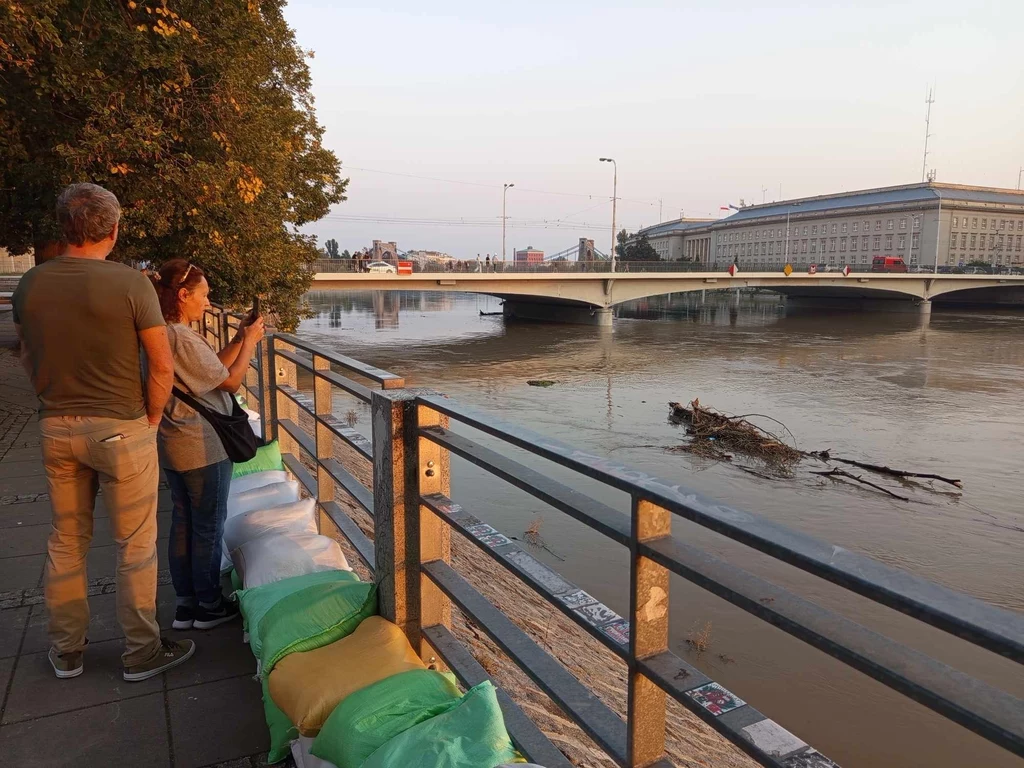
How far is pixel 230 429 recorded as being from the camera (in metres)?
3.40

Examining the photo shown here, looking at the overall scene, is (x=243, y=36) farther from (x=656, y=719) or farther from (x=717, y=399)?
(x=717, y=399)

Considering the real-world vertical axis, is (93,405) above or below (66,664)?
above

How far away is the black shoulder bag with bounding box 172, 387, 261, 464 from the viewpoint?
10.8 feet

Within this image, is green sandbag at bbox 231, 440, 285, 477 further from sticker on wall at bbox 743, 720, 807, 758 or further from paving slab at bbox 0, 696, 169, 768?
sticker on wall at bbox 743, 720, 807, 758

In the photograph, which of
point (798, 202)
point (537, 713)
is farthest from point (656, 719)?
point (798, 202)

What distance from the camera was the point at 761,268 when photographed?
183ft

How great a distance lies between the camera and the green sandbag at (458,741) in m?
1.88

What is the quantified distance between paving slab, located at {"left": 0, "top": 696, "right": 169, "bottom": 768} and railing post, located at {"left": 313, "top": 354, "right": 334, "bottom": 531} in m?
1.31

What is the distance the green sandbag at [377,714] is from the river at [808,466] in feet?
3.78

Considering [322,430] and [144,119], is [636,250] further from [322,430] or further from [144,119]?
[322,430]

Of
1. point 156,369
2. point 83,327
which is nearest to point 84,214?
point 83,327

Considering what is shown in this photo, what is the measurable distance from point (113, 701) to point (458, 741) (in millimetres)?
1642

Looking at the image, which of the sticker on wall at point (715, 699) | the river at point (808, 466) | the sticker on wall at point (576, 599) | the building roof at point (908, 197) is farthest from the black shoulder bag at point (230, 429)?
the building roof at point (908, 197)

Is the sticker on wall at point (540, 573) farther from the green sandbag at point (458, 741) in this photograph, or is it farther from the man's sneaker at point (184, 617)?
the man's sneaker at point (184, 617)
